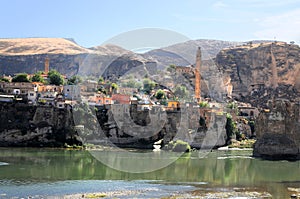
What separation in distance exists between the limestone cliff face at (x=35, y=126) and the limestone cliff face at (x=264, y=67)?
1792 inches

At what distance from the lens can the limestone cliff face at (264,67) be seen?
8581 centimetres

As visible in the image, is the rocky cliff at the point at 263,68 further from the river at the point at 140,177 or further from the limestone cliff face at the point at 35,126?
the river at the point at 140,177

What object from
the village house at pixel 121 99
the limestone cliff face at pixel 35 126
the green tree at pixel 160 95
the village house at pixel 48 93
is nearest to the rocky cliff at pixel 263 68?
the green tree at pixel 160 95

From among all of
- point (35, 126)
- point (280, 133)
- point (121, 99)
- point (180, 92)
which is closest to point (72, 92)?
point (121, 99)

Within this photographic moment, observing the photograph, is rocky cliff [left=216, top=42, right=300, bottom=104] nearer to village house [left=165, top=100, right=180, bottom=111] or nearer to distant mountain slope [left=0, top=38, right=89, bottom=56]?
village house [left=165, top=100, right=180, bottom=111]

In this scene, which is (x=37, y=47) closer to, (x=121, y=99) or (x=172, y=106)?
(x=121, y=99)

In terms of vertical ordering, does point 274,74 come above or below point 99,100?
above

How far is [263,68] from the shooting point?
287 feet

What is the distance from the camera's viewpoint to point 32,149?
43.8 metres

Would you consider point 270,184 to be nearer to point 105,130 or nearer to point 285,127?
point 285,127

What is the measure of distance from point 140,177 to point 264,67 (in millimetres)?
63016

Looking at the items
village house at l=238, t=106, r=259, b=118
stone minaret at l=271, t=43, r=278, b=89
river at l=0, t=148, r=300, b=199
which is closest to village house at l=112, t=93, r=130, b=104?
river at l=0, t=148, r=300, b=199

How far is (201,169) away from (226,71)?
193ft

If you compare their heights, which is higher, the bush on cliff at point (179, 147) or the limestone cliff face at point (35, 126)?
the limestone cliff face at point (35, 126)
